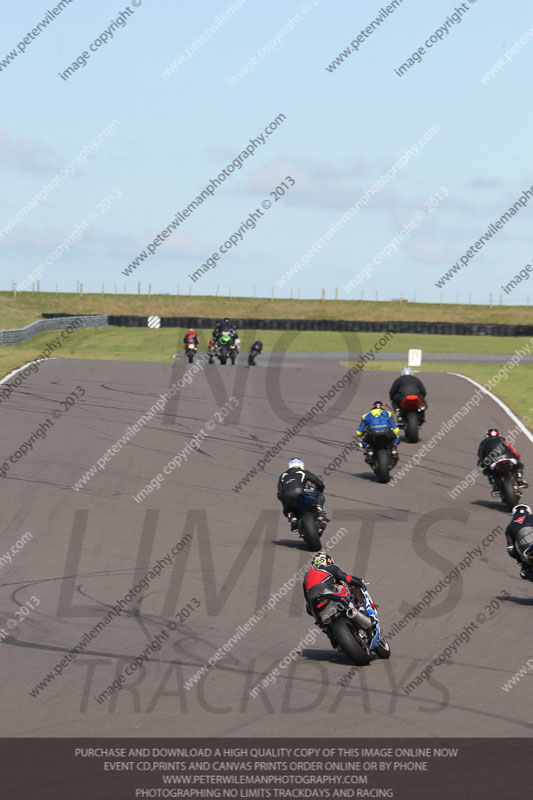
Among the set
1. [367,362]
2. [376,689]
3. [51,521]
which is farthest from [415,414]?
[367,362]

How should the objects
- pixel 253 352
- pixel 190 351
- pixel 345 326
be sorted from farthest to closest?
Result: pixel 345 326 < pixel 190 351 < pixel 253 352

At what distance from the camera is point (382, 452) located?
20234 millimetres

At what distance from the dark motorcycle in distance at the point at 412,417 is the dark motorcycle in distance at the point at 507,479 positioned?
5161 mm

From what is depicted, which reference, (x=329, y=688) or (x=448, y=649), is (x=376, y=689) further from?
(x=448, y=649)

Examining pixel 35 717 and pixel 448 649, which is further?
pixel 448 649

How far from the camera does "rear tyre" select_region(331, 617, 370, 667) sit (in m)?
9.44

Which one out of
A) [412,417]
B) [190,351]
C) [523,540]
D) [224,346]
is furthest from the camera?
[190,351]

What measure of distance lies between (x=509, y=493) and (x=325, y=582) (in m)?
9.47

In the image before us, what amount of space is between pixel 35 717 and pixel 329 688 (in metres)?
2.35

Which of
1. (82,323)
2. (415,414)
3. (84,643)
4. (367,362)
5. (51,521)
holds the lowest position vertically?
(84,643)

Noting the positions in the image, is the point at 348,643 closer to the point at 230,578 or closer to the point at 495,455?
the point at 230,578

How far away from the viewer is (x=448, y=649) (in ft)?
33.4
